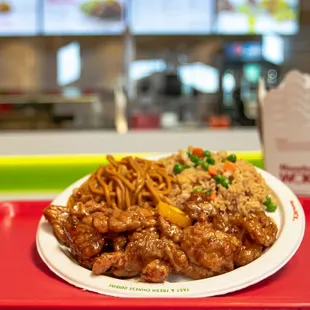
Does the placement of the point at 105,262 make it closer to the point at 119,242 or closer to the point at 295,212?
the point at 119,242

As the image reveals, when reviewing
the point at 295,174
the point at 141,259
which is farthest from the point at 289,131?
the point at 141,259

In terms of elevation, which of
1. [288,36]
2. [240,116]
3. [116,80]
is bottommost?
[240,116]

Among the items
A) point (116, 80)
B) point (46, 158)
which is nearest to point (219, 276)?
point (46, 158)

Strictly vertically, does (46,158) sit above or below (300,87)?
below

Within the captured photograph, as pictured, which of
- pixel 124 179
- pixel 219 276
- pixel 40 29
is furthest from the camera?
pixel 40 29

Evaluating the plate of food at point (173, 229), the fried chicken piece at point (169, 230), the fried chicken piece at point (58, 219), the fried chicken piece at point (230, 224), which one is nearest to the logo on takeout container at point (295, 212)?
the plate of food at point (173, 229)

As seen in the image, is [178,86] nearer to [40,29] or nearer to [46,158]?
[40,29]

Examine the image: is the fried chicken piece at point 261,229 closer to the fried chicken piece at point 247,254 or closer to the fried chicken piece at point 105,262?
the fried chicken piece at point 247,254

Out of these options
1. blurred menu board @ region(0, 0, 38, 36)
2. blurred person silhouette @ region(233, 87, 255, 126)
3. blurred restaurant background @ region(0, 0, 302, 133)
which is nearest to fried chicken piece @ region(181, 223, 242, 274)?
blurred restaurant background @ region(0, 0, 302, 133)
